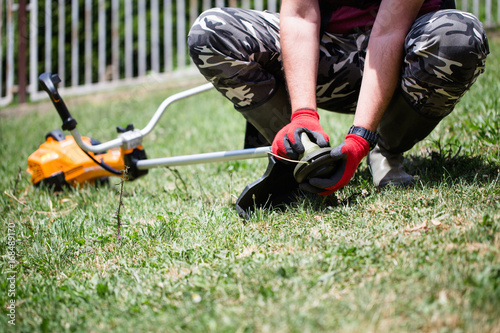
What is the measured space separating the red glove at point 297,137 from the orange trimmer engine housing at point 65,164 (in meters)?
1.16

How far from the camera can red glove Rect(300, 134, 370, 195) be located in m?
1.40

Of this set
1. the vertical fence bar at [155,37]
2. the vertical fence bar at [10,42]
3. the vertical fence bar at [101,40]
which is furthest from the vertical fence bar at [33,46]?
the vertical fence bar at [155,37]

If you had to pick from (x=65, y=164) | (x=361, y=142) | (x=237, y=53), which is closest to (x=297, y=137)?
(x=361, y=142)

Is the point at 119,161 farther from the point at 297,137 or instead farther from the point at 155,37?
the point at 155,37

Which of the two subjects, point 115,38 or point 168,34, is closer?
point 168,34

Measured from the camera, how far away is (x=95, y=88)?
631 centimetres

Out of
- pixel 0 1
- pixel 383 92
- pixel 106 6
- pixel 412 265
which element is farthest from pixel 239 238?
pixel 0 1

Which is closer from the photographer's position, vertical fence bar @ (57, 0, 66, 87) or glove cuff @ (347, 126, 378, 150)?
glove cuff @ (347, 126, 378, 150)

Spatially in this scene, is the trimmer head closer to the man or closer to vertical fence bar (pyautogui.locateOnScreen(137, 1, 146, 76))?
the man

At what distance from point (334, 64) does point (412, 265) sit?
924 millimetres

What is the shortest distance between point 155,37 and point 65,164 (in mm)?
4232

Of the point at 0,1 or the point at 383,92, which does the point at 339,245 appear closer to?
the point at 383,92

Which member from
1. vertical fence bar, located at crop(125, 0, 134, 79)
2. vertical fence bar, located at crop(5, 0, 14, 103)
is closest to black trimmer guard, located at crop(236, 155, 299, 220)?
vertical fence bar, located at crop(125, 0, 134, 79)

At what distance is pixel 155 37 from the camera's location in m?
6.20
